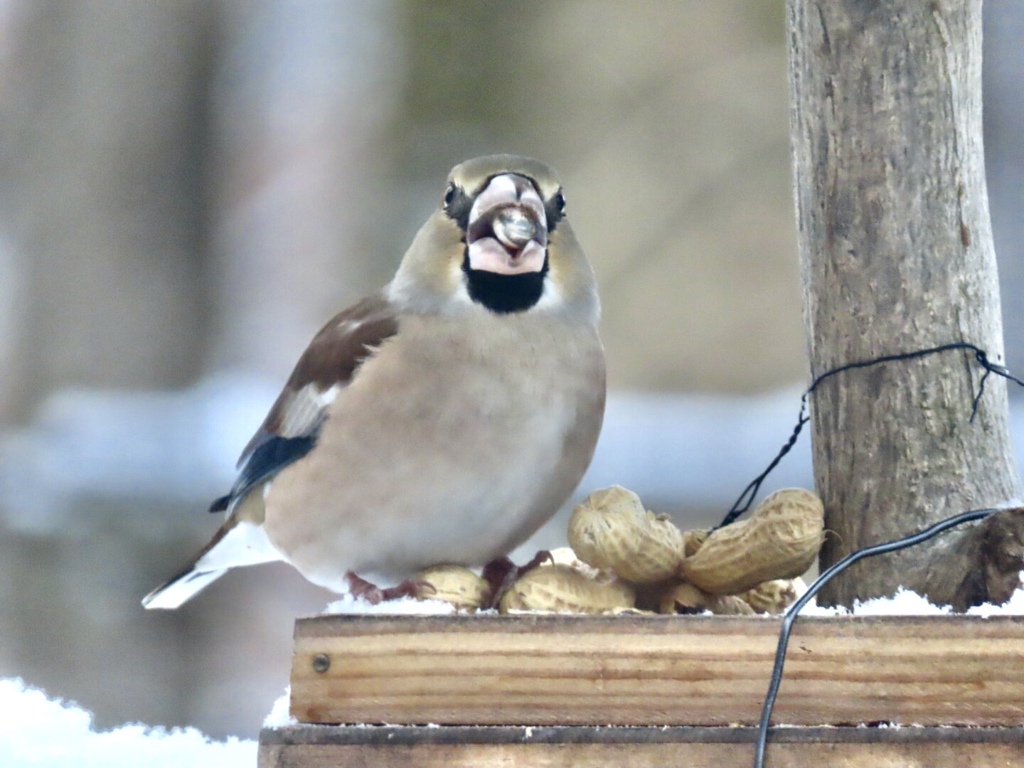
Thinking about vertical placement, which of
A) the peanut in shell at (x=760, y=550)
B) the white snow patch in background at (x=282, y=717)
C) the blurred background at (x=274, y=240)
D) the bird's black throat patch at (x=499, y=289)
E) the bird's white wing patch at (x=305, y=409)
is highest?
the blurred background at (x=274, y=240)

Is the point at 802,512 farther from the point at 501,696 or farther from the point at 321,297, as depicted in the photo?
the point at 321,297

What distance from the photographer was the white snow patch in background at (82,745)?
175 centimetres

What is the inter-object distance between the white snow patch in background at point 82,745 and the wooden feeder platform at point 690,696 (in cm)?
53

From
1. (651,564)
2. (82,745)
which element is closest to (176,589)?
(82,745)

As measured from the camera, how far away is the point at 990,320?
1608 mm

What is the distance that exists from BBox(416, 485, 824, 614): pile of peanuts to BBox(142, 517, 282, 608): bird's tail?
22.0 inches

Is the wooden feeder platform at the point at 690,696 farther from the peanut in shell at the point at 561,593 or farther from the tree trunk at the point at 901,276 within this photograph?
the tree trunk at the point at 901,276

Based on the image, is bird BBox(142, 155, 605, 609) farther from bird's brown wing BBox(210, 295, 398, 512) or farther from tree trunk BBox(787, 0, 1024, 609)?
tree trunk BBox(787, 0, 1024, 609)

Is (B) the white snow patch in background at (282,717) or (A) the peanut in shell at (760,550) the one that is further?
(A) the peanut in shell at (760,550)

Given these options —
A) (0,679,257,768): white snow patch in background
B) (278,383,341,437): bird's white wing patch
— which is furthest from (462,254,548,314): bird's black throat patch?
(0,679,257,768): white snow patch in background

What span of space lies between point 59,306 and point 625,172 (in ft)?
5.04

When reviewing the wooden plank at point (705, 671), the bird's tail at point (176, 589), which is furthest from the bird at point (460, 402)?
the bird's tail at point (176, 589)

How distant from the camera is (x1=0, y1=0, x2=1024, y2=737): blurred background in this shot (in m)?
3.60

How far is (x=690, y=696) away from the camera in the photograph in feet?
4.01
